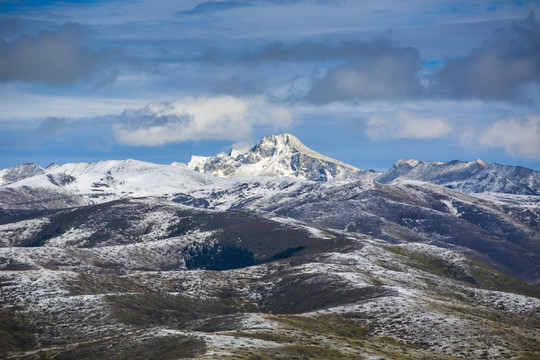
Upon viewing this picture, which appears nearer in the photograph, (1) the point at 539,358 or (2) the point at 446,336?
(1) the point at 539,358

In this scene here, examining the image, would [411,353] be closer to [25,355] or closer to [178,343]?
[178,343]

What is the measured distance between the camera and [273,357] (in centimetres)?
13438

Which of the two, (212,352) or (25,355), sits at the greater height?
(212,352)

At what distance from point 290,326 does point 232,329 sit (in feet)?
49.0

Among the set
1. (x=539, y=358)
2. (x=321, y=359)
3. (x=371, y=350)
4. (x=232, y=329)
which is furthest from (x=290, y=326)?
(x=539, y=358)

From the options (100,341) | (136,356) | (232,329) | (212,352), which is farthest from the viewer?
(232,329)

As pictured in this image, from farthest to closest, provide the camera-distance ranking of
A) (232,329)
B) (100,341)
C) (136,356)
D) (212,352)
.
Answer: (232,329) → (100,341) → (136,356) → (212,352)

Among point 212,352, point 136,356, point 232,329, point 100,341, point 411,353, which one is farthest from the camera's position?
point 232,329

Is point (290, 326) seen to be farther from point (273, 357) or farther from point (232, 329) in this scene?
point (273, 357)

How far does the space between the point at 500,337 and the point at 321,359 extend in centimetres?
7002

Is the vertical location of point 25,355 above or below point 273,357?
below

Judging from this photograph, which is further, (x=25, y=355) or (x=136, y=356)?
(x=25, y=355)

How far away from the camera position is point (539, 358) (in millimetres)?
156375

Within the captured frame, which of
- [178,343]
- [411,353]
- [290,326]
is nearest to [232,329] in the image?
[290,326]
